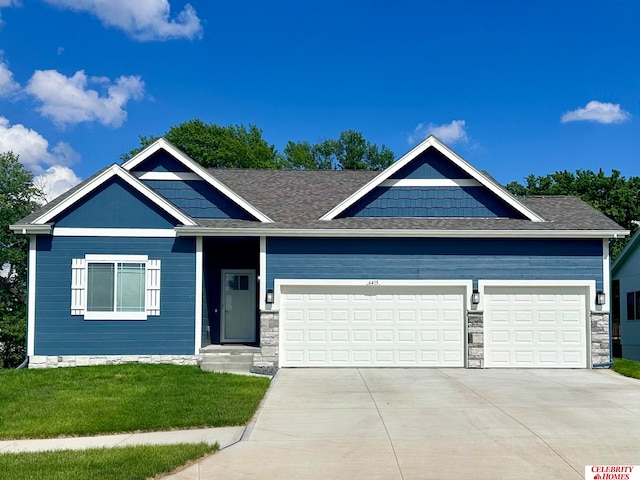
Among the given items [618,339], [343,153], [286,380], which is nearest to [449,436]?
[286,380]

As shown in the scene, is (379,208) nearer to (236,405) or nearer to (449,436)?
(236,405)

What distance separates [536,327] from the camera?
15859 mm

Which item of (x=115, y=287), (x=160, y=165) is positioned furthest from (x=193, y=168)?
(x=115, y=287)

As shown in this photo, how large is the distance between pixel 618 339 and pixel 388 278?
15.6 m

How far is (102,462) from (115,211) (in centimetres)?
943

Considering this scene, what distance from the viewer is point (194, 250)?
1568 centimetres

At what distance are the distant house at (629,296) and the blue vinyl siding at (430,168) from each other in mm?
10623

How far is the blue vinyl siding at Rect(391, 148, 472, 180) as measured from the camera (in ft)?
54.3

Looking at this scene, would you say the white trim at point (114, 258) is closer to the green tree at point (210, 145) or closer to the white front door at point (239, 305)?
the white front door at point (239, 305)

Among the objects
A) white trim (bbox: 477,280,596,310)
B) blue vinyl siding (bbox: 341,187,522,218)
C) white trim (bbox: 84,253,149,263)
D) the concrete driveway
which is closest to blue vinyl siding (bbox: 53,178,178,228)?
white trim (bbox: 84,253,149,263)

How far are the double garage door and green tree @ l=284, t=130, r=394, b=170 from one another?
3833cm

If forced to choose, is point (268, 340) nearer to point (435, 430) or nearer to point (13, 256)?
point (435, 430)

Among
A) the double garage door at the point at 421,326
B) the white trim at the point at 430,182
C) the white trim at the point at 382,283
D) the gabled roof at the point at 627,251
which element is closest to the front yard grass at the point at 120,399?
the double garage door at the point at 421,326

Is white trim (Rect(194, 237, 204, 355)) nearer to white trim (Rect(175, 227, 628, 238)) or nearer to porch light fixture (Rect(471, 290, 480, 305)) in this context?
white trim (Rect(175, 227, 628, 238))
